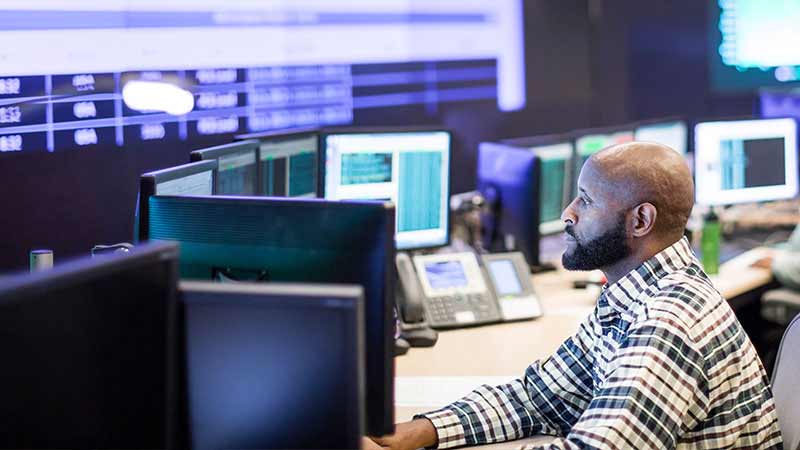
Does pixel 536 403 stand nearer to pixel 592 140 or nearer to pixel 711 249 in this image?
pixel 711 249

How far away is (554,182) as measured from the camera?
3928mm

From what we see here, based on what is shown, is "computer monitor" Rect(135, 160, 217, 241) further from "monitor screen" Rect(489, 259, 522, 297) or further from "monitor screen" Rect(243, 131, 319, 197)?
"monitor screen" Rect(489, 259, 522, 297)

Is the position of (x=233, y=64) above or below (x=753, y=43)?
below

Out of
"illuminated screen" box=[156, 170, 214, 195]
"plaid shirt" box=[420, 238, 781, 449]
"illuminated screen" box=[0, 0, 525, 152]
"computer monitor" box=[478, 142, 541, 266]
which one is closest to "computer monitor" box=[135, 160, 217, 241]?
"illuminated screen" box=[156, 170, 214, 195]

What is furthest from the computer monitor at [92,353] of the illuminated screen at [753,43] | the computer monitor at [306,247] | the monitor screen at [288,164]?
the illuminated screen at [753,43]

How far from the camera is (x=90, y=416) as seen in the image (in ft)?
4.14

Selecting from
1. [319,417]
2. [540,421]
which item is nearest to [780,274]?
[540,421]

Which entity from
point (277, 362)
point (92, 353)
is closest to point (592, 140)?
point (277, 362)

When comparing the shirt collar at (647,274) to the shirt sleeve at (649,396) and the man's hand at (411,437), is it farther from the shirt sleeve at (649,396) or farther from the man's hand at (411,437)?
the man's hand at (411,437)

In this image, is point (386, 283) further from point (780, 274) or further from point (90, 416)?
point (780, 274)

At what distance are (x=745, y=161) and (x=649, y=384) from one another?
8.67 ft

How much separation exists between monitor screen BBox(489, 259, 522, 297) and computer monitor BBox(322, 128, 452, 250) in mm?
203

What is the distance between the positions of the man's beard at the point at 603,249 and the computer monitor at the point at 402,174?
1.00 m

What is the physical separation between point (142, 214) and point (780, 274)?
2694 millimetres
